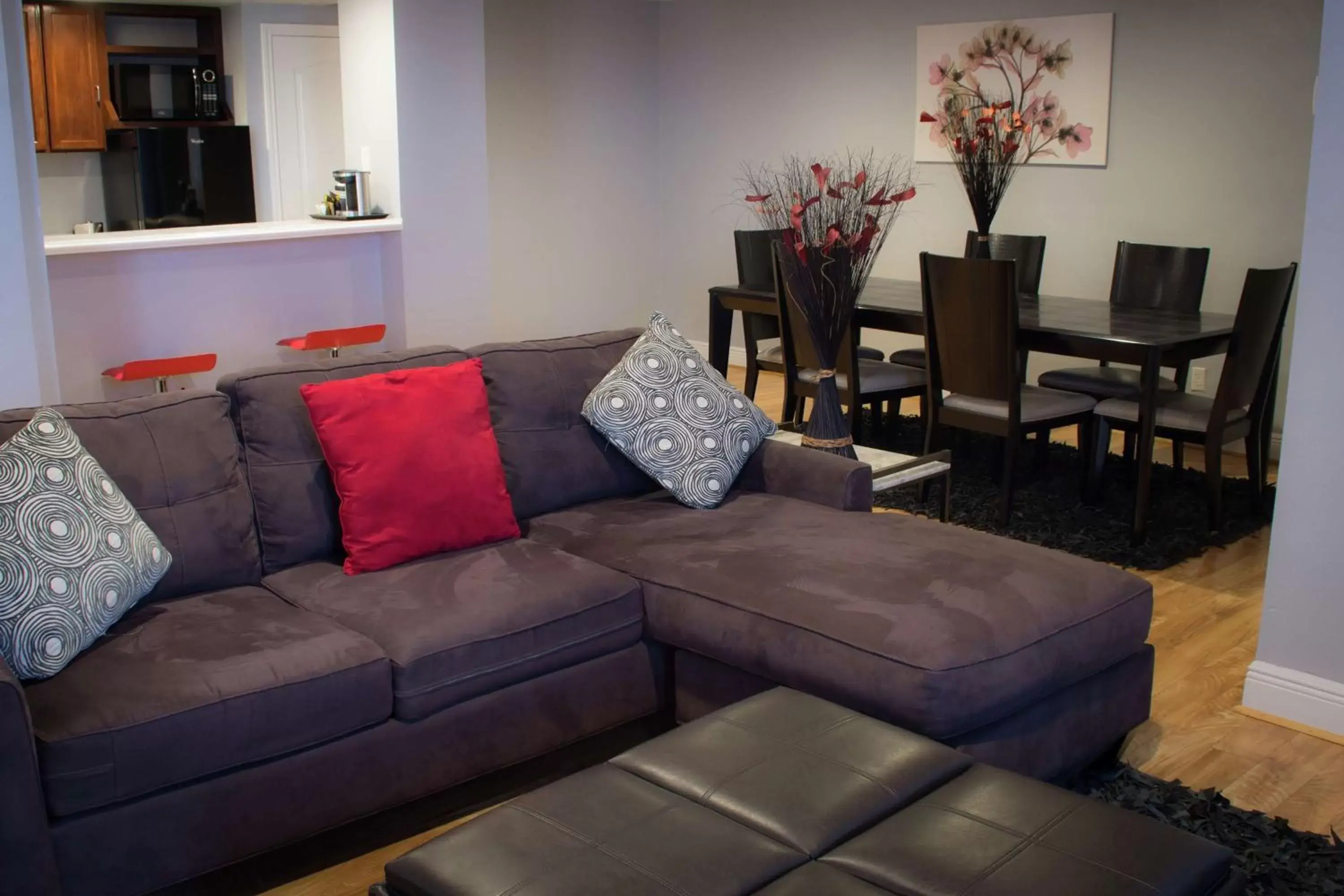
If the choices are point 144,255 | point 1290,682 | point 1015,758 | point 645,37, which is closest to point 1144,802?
point 1015,758

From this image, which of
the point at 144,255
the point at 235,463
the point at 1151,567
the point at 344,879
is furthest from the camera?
the point at 144,255

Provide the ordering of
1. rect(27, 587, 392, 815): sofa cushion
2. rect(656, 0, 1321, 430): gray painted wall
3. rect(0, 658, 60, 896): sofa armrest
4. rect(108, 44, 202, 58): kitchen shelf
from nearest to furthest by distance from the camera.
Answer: rect(0, 658, 60, 896): sofa armrest
rect(27, 587, 392, 815): sofa cushion
rect(656, 0, 1321, 430): gray painted wall
rect(108, 44, 202, 58): kitchen shelf

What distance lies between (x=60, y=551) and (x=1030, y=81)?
5226 mm

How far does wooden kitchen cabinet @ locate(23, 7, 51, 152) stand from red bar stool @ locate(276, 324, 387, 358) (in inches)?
112

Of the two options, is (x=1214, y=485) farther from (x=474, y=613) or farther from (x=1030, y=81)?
(x=474, y=613)

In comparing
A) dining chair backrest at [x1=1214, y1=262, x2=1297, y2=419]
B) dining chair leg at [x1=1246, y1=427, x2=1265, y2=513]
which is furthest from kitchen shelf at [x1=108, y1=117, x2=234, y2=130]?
dining chair leg at [x1=1246, y1=427, x2=1265, y2=513]

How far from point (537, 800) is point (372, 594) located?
0.89 metres

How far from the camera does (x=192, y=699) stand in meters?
2.23

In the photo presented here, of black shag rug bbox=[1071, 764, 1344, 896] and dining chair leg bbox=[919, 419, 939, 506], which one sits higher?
dining chair leg bbox=[919, 419, 939, 506]

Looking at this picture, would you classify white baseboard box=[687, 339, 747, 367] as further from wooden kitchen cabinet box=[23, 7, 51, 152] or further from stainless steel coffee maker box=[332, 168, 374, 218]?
wooden kitchen cabinet box=[23, 7, 51, 152]

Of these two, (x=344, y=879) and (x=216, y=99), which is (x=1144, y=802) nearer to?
(x=344, y=879)

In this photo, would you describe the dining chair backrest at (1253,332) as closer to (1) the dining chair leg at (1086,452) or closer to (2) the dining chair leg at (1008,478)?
(1) the dining chair leg at (1086,452)

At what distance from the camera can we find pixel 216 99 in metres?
7.65

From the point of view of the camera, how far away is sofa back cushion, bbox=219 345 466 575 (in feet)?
9.59
